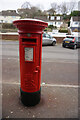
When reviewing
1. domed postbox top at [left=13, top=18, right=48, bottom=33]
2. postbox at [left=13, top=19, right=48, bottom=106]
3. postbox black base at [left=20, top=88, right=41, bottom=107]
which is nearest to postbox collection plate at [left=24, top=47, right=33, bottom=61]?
postbox at [left=13, top=19, right=48, bottom=106]

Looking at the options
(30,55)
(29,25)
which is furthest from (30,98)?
(29,25)

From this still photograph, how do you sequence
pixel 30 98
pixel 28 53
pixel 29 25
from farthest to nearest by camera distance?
pixel 30 98, pixel 28 53, pixel 29 25

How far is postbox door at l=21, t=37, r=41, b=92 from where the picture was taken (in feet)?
6.56

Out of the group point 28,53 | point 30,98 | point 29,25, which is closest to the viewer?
point 29,25

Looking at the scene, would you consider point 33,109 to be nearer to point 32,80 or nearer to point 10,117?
point 10,117

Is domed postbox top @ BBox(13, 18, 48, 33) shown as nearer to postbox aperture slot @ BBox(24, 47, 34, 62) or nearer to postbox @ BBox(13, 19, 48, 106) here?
postbox @ BBox(13, 19, 48, 106)

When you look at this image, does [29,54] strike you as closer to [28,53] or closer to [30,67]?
[28,53]

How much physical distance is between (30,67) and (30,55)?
0.87 ft

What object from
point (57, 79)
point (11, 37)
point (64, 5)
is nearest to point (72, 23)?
point (64, 5)

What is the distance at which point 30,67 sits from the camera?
209cm

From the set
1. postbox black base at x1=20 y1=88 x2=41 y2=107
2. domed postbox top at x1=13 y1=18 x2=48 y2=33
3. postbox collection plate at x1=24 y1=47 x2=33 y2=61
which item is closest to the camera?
domed postbox top at x1=13 y1=18 x2=48 y2=33

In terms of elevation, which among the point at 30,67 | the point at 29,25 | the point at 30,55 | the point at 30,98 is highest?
the point at 29,25

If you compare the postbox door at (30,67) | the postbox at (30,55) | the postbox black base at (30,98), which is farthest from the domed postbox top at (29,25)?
the postbox black base at (30,98)

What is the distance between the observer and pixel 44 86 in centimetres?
→ 328
